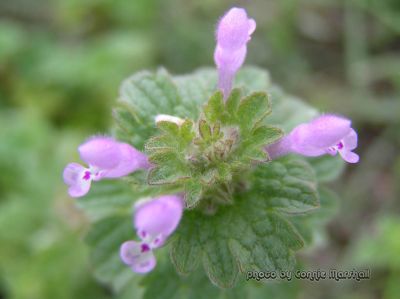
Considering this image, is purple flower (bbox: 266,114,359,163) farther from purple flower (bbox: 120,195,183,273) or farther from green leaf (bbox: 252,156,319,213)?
purple flower (bbox: 120,195,183,273)

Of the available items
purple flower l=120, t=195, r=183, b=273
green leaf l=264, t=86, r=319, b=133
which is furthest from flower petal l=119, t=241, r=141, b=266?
green leaf l=264, t=86, r=319, b=133

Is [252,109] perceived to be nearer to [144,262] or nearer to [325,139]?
[325,139]

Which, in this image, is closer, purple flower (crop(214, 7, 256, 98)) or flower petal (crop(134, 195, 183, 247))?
flower petal (crop(134, 195, 183, 247))

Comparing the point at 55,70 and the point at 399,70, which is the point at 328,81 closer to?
the point at 399,70

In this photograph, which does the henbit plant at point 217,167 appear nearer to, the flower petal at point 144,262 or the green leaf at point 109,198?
the flower petal at point 144,262

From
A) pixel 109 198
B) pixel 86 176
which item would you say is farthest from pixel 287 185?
pixel 109 198

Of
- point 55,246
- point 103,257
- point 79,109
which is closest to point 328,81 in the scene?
point 79,109
